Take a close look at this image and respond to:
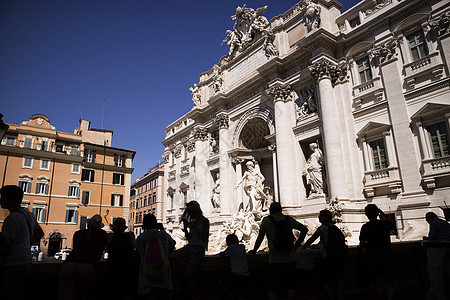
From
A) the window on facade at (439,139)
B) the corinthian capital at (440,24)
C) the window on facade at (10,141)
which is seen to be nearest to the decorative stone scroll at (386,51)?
the corinthian capital at (440,24)

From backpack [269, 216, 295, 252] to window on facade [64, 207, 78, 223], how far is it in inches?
1410

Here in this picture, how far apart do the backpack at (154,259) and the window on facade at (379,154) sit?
1377 cm

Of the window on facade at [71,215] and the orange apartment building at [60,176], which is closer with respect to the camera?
the orange apartment building at [60,176]

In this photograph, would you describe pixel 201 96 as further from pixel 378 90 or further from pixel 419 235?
pixel 419 235

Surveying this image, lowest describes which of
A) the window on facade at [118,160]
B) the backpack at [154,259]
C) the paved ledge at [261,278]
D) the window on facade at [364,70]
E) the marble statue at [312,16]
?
the paved ledge at [261,278]

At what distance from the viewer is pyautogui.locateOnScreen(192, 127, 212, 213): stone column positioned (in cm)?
2592

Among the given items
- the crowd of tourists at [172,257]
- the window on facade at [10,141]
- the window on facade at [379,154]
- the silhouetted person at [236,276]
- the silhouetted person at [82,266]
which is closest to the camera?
the crowd of tourists at [172,257]

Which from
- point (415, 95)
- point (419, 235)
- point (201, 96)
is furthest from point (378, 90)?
point (201, 96)

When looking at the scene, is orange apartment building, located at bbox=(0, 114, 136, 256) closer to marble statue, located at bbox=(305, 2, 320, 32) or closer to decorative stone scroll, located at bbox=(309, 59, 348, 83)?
decorative stone scroll, located at bbox=(309, 59, 348, 83)

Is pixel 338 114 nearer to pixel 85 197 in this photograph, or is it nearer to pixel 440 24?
pixel 440 24

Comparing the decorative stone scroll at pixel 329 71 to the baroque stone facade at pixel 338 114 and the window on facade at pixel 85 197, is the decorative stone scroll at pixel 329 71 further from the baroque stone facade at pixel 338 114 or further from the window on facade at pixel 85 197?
the window on facade at pixel 85 197

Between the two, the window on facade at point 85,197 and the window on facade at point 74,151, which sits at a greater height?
the window on facade at point 74,151

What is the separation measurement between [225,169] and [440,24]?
50.7 feet

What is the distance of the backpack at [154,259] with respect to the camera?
14.4 feet
